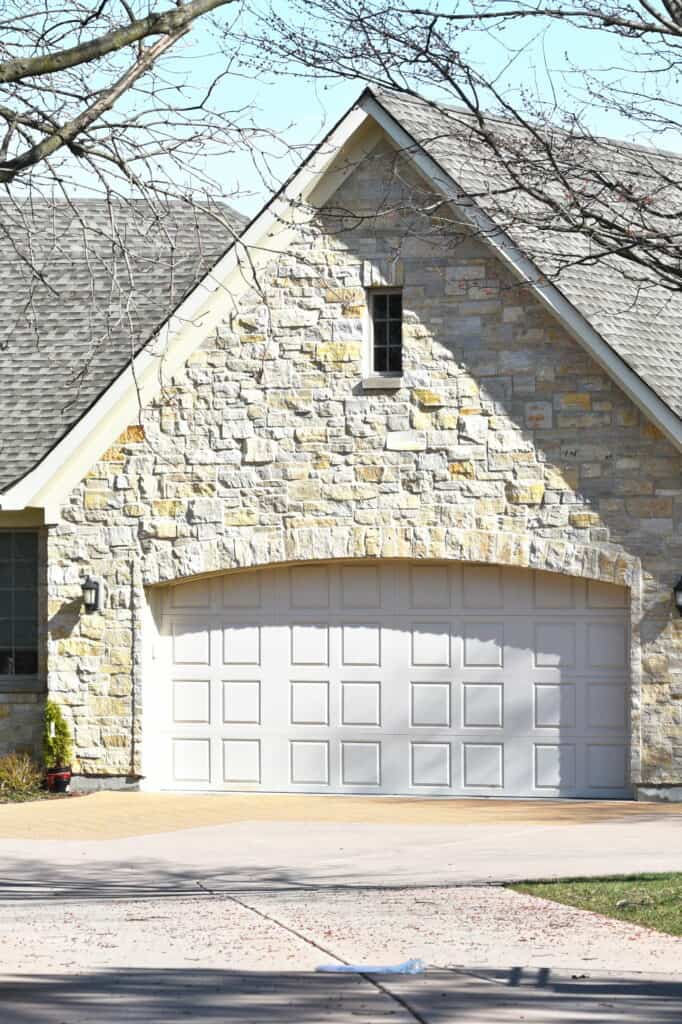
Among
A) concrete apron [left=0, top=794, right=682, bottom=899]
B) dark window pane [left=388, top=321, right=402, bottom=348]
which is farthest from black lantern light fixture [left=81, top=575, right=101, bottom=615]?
dark window pane [left=388, top=321, right=402, bottom=348]

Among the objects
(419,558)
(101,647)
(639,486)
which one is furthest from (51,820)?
(639,486)

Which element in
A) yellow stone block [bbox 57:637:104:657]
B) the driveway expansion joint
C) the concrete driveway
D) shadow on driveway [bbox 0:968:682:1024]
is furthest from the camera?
yellow stone block [bbox 57:637:104:657]

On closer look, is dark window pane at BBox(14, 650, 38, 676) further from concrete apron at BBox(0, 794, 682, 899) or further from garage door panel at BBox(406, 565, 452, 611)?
garage door panel at BBox(406, 565, 452, 611)

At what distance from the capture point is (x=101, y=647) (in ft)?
61.7

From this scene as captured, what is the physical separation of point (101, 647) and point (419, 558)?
138 inches

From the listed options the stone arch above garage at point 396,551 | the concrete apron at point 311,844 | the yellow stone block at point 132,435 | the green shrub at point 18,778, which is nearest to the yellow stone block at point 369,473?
the stone arch above garage at point 396,551

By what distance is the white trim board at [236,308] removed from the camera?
56.4ft

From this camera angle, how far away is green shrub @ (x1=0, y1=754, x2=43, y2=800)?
1844 cm

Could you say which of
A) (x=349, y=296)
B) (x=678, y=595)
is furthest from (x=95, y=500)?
(x=678, y=595)

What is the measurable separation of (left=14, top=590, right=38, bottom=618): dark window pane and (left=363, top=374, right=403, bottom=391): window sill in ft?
14.5

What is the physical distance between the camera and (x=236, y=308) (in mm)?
18578

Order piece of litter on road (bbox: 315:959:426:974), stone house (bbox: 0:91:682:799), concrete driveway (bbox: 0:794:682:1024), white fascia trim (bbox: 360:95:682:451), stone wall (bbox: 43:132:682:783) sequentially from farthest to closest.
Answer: stone house (bbox: 0:91:682:799)
stone wall (bbox: 43:132:682:783)
white fascia trim (bbox: 360:95:682:451)
piece of litter on road (bbox: 315:959:426:974)
concrete driveway (bbox: 0:794:682:1024)

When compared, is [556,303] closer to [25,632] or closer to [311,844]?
[311,844]

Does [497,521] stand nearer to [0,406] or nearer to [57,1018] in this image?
[0,406]
